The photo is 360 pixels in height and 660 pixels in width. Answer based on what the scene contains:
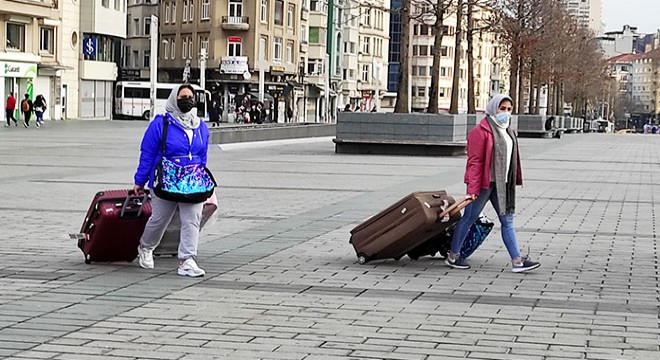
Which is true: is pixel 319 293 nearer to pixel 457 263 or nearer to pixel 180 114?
pixel 180 114

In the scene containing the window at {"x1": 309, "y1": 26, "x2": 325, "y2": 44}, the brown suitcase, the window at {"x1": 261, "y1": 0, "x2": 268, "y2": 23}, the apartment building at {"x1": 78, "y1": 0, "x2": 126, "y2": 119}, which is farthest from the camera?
the window at {"x1": 309, "y1": 26, "x2": 325, "y2": 44}

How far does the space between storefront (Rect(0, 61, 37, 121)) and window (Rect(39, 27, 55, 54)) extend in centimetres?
290

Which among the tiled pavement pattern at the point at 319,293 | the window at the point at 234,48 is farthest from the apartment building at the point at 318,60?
the tiled pavement pattern at the point at 319,293

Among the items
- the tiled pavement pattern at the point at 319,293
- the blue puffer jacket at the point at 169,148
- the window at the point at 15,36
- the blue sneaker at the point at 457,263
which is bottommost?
the tiled pavement pattern at the point at 319,293

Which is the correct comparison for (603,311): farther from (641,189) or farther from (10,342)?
(641,189)

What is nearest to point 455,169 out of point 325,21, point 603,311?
point 603,311

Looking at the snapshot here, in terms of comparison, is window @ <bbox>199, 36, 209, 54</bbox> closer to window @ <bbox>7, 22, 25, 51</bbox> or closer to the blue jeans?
window @ <bbox>7, 22, 25, 51</bbox>

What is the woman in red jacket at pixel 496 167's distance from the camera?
10375 millimetres

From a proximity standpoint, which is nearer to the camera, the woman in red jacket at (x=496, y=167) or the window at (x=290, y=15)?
the woman in red jacket at (x=496, y=167)

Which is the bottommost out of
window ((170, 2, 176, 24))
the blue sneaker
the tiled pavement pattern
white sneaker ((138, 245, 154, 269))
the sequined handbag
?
the tiled pavement pattern

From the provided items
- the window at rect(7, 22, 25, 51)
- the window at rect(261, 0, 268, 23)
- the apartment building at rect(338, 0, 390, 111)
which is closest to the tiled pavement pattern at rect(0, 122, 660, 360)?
the window at rect(7, 22, 25, 51)

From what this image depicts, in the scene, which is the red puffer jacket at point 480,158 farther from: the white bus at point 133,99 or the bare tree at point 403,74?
the white bus at point 133,99

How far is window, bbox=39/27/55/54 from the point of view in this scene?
65.7 m

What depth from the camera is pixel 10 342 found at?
708cm
